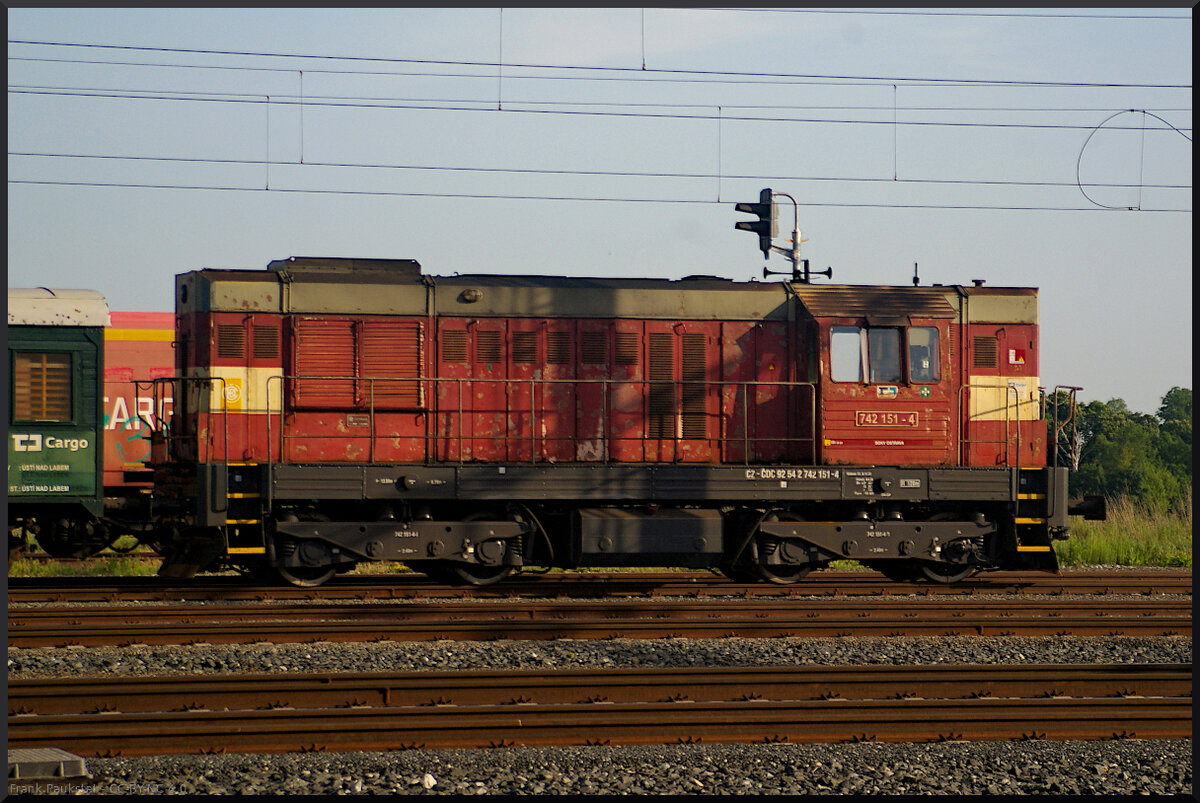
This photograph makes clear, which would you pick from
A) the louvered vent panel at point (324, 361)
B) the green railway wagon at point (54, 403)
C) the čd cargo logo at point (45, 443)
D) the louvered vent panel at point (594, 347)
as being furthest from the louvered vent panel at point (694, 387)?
the čd cargo logo at point (45, 443)

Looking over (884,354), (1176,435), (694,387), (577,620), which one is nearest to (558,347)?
(694,387)

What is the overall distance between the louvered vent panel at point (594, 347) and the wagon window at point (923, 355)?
11.8 ft

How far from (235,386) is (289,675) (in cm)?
562

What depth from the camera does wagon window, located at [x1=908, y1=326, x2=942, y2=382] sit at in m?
13.6

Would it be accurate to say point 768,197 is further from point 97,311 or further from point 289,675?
point 289,675

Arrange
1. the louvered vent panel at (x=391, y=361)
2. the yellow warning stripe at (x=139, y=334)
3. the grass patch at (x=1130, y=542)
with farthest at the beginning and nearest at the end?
the grass patch at (x=1130, y=542) < the yellow warning stripe at (x=139, y=334) < the louvered vent panel at (x=391, y=361)

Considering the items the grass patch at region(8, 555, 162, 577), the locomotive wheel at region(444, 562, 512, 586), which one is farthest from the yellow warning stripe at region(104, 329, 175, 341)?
the locomotive wheel at region(444, 562, 512, 586)

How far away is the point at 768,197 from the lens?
17078 millimetres

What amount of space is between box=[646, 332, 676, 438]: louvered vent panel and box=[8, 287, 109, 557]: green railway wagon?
674cm

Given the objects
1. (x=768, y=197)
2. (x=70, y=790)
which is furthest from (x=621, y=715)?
(x=768, y=197)

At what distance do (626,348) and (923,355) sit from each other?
3.50 meters

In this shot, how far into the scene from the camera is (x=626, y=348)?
13828 millimetres

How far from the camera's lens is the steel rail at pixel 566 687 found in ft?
25.0

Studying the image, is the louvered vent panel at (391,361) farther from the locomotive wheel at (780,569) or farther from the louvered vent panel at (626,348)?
the locomotive wheel at (780,569)
